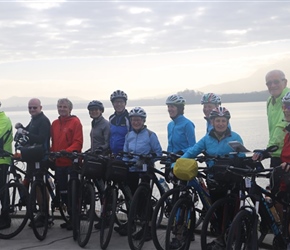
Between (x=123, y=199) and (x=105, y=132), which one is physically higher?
(x=105, y=132)

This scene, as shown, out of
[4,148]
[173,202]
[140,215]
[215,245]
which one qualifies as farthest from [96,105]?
[215,245]

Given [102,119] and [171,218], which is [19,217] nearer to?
[102,119]

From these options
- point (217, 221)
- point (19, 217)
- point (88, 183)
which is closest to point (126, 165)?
point (88, 183)

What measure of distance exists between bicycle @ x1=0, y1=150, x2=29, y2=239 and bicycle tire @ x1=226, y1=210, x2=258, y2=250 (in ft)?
9.66

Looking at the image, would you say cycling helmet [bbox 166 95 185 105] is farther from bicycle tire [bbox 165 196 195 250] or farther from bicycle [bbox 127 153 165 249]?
bicycle tire [bbox 165 196 195 250]

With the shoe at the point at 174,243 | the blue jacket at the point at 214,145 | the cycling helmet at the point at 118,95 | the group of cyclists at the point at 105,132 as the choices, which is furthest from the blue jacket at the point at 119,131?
the shoe at the point at 174,243

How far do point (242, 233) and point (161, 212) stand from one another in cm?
113

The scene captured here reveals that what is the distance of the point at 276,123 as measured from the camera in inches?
227

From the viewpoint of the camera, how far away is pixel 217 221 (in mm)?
5203

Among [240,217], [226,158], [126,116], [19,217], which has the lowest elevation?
[19,217]

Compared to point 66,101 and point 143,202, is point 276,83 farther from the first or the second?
point 66,101

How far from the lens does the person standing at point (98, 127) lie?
6.91 m

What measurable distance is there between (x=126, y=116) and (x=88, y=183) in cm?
119

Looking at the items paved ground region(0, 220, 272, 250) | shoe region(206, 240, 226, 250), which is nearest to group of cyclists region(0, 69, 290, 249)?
paved ground region(0, 220, 272, 250)
